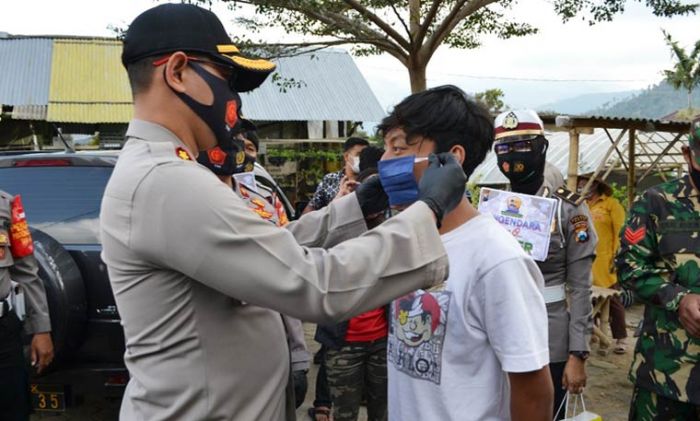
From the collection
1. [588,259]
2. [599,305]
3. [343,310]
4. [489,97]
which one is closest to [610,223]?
[599,305]

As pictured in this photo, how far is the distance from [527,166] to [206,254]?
2386mm

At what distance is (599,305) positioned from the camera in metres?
6.74

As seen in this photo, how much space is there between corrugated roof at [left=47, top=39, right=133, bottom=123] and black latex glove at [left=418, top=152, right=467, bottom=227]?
16855 millimetres

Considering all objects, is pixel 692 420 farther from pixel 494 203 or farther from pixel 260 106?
A: pixel 260 106

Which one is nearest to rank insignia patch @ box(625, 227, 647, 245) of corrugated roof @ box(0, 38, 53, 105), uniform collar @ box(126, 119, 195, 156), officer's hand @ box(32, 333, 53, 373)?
uniform collar @ box(126, 119, 195, 156)

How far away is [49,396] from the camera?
3.93 meters

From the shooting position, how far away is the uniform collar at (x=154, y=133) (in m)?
1.62

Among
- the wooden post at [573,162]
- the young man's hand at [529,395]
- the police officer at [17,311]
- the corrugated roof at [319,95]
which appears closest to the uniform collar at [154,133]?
the young man's hand at [529,395]

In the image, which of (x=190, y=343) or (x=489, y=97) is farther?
(x=489, y=97)

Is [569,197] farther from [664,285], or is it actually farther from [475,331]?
[475,331]

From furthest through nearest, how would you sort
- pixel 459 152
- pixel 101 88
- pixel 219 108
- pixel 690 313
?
1. pixel 101 88
2. pixel 690 313
3. pixel 459 152
4. pixel 219 108

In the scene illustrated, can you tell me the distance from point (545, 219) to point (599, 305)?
13.4 feet

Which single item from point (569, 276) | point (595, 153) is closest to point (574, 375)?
point (569, 276)

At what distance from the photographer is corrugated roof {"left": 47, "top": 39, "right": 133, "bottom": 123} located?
691 inches
